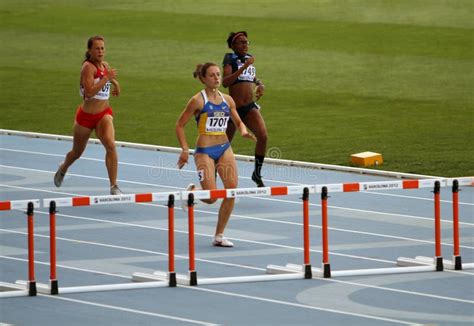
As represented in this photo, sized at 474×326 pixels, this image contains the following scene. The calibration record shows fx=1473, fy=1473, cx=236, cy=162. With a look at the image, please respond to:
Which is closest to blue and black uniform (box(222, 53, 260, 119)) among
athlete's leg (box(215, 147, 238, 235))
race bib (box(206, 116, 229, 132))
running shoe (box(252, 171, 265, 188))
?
running shoe (box(252, 171, 265, 188))

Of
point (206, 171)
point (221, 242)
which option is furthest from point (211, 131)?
point (221, 242)

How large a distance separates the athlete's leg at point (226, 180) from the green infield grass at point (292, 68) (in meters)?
5.29

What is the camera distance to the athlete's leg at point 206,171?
15617 mm

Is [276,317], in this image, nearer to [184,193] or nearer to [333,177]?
[184,193]

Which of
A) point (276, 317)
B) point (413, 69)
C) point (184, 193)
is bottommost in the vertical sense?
point (276, 317)

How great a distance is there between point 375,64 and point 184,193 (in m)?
19.7

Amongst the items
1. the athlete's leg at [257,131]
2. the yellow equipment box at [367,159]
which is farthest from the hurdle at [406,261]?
the yellow equipment box at [367,159]

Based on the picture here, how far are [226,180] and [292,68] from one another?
705 inches

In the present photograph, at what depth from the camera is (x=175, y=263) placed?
1490 cm

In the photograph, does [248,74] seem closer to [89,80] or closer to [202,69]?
[89,80]

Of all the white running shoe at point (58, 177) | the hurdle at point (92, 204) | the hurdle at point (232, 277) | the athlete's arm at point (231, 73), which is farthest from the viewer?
the white running shoe at point (58, 177)

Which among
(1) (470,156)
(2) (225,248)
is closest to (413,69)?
(1) (470,156)

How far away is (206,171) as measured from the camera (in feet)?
51.4

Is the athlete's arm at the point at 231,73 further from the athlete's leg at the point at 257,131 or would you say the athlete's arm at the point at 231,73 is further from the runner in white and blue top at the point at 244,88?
the athlete's leg at the point at 257,131
